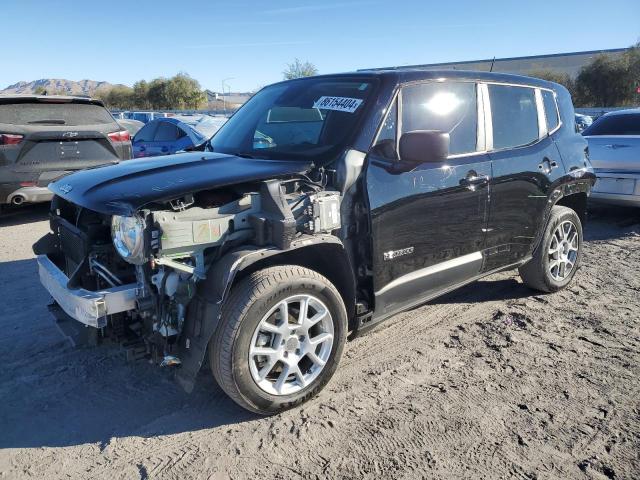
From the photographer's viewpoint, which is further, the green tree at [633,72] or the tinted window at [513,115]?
the green tree at [633,72]

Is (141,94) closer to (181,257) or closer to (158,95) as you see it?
(158,95)

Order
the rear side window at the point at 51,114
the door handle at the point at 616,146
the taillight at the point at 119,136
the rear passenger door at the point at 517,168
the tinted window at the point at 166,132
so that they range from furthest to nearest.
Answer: the tinted window at the point at 166,132
the taillight at the point at 119,136
the door handle at the point at 616,146
the rear side window at the point at 51,114
the rear passenger door at the point at 517,168

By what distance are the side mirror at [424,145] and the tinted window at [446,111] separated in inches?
10.0

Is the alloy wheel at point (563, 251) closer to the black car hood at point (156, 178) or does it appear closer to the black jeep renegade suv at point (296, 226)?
the black jeep renegade suv at point (296, 226)

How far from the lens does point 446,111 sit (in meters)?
3.76

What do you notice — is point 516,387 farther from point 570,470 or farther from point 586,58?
point 586,58

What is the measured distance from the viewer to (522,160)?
4281mm

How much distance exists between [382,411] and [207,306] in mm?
1229

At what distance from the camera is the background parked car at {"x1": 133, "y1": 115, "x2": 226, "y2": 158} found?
36.1ft

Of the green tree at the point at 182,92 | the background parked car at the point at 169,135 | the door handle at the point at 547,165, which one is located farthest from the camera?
the green tree at the point at 182,92

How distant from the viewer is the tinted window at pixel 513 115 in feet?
13.6

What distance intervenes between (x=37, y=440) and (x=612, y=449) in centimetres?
311

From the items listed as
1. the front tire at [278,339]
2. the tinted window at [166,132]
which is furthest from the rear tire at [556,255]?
the tinted window at [166,132]

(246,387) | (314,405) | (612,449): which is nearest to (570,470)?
(612,449)
